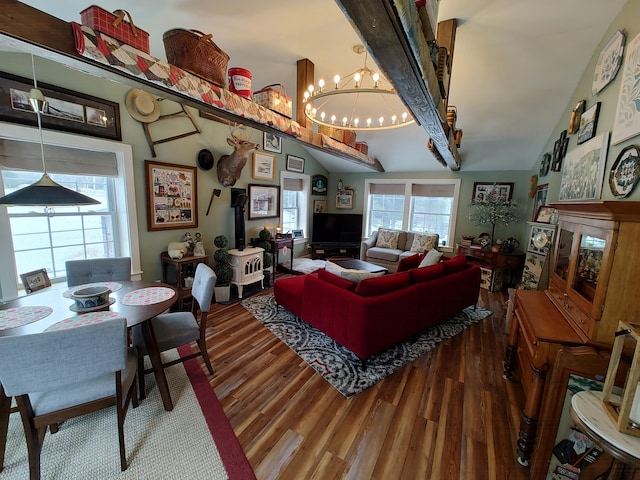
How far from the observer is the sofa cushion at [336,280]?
8.21 feet

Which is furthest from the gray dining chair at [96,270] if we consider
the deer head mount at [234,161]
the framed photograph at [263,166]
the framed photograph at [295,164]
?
the framed photograph at [295,164]

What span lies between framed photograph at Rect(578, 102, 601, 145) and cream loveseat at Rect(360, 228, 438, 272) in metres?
3.03

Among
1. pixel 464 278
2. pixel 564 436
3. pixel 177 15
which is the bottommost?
pixel 564 436

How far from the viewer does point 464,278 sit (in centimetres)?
322

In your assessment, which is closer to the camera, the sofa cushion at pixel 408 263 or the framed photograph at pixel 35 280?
the framed photograph at pixel 35 280

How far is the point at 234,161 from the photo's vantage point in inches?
151

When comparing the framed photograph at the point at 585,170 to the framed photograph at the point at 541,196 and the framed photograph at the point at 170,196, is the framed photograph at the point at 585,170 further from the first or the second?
the framed photograph at the point at 170,196

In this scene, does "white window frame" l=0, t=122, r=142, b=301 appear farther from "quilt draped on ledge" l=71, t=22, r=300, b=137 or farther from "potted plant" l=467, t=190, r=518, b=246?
"potted plant" l=467, t=190, r=518, b=246

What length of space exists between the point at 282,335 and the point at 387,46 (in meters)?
2.72

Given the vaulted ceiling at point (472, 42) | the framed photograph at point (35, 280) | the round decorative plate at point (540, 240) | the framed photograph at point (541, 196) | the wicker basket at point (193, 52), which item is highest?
the vaulted ceiling at point (472, 42)

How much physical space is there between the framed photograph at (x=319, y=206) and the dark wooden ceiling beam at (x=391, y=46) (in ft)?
15.1

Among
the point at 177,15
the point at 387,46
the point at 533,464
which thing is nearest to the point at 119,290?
the point at 177,15

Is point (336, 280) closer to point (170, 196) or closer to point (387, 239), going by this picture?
point (170, 196)

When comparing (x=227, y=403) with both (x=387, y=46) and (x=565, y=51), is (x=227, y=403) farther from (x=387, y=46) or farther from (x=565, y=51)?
(x=565, y=51)
